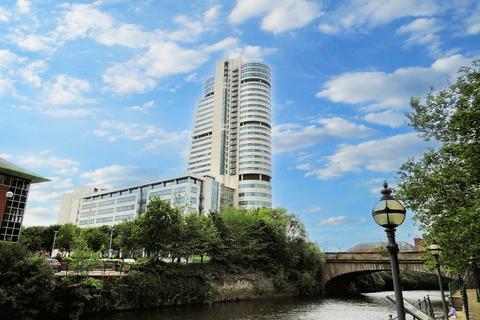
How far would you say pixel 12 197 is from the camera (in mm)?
47531

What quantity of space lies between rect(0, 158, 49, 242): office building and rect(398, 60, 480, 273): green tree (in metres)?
46.3

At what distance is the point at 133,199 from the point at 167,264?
95989mm

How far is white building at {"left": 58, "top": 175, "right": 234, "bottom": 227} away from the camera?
403 ft

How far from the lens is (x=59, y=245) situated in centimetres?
7619

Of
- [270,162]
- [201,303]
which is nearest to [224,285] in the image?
[201,303]

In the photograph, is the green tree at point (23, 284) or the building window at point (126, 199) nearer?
the green tree at point (23, 284)

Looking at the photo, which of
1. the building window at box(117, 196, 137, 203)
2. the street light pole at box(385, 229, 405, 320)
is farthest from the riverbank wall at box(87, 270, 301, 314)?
the building window at box(117, 196, 137, 203)

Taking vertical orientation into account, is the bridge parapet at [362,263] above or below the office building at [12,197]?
below

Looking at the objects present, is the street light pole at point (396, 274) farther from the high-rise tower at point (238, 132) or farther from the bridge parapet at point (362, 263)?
the high-rise tower at point (238, 132)

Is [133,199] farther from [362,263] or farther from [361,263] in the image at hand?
[362,263]

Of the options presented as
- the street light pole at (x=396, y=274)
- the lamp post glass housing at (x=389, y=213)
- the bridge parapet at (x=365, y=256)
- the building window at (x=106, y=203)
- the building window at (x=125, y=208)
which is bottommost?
the street light pole at (x=396, y=274)

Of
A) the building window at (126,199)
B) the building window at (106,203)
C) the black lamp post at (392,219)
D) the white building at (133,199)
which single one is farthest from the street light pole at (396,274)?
the building window at (106,203)

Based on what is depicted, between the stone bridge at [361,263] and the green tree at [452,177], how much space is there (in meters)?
33.3

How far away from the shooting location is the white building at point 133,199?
12281 cm
